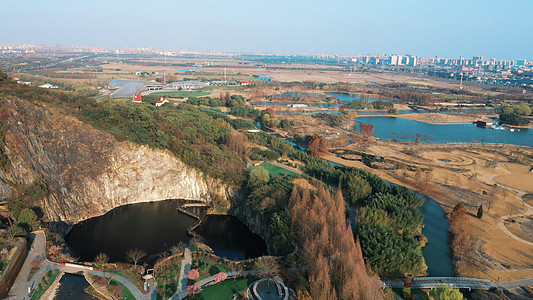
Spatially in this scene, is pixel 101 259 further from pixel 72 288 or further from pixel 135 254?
pixel 72 288

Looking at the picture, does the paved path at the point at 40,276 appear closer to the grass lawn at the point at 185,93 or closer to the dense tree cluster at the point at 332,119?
the dense tree cluster at the point at 332,119

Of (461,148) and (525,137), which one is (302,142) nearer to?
(461,148)

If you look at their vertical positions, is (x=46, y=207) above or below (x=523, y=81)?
below

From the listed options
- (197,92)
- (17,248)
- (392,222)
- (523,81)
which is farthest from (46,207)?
(523,81)

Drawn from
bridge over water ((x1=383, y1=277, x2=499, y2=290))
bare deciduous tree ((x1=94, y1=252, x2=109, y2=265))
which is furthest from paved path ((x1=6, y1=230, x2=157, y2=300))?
bridge over water ((x1=383, y1=277, x2=499, y2=290))

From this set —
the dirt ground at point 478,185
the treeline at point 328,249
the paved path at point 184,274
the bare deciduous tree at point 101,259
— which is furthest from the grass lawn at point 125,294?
the dirt ground at point 478,185

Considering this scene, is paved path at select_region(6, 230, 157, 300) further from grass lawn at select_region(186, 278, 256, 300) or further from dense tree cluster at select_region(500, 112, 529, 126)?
dense tree cluster at select_region(500, 112, 529, 126)
